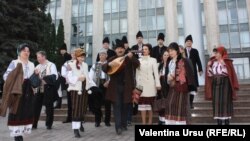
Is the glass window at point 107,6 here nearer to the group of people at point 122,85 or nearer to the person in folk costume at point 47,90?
the group of people at point 122,85

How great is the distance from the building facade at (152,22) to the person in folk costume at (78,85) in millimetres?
25352

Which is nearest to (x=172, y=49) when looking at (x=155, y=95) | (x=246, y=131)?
(x=155, y=95)

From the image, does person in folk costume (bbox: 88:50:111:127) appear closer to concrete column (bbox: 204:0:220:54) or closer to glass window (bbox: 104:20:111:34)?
concrete column (bbox: 204:0:220:54)

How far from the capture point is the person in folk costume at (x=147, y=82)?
7824 mm

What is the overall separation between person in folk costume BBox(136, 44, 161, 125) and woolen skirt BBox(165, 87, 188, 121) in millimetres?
1434

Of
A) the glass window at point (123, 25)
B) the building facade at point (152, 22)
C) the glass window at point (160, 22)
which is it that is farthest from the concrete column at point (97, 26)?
the glass window at point (160, 22)

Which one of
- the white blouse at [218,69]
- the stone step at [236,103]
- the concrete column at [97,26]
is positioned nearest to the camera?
the white blouse at [218,69]

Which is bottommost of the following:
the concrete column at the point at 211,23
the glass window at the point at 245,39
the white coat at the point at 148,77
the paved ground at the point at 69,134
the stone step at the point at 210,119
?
the paved ground at the point at 69,134

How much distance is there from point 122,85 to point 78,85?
107 cm

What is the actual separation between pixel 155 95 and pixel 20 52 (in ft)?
11.1

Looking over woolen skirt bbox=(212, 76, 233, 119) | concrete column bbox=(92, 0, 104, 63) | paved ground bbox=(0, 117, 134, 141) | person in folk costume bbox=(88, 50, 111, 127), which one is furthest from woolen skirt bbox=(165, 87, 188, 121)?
concrete column bbox=(92, 0, 104, 63)

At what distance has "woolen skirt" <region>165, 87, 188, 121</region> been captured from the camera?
6157 millimetres

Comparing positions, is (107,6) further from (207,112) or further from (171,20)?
(207,112)

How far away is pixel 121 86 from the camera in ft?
25.0
